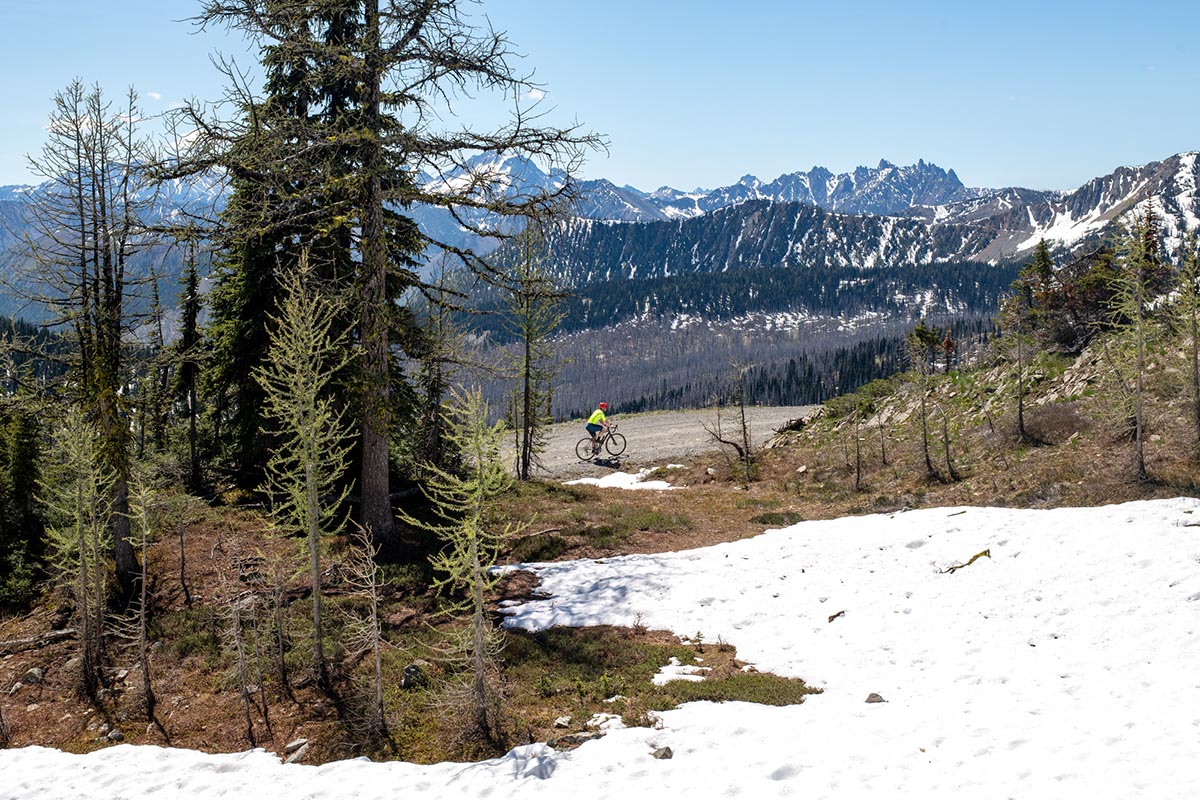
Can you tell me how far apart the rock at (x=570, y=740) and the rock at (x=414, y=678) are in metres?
2.93

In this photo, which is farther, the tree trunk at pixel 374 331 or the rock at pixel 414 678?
the tree trunk at pixel 374 331

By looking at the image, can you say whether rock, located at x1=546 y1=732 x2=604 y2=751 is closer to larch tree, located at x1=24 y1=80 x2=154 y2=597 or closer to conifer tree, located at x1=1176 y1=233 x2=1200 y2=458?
larch tree, located at x1=24 y1=80 x2=154 y2=597

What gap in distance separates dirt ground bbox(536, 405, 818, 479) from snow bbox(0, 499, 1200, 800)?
49.7 feet

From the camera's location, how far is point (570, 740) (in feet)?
28.9

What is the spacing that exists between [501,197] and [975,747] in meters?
12.8

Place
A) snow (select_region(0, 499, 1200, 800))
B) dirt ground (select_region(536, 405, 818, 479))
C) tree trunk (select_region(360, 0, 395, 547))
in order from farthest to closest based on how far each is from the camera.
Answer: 1. dirt ground (select_region(536, 405, 818, 479))
2. tree trunk (select_region(360, 0, 395, 547))
3. snow (select_region(0, 499, 1200, 800))

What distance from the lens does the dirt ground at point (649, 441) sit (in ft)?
126

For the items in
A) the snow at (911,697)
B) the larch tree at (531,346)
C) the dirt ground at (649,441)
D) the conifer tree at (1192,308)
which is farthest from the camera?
the dirt ground at (649,441)

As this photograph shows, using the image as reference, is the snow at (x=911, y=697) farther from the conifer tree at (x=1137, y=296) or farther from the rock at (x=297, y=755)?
the conifer tree at (x=1137, y=296)

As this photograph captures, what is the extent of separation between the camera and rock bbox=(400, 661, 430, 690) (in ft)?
35.0

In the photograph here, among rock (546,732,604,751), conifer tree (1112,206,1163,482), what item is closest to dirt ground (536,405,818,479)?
conifer tree (1112,206,1163,482)

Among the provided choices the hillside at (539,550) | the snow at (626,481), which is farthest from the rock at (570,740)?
the snow at (626,481)

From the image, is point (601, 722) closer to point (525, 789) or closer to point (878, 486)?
point (525, 789)

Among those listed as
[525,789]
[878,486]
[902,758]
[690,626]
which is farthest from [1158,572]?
[878,486]
